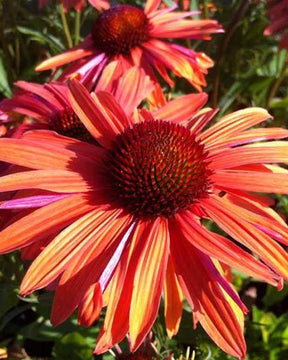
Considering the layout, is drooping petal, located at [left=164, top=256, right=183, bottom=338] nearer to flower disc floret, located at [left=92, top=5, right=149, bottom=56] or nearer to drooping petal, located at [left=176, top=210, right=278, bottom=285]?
drooping petal, located at [left=176, top=210, right=278, bottom=285]

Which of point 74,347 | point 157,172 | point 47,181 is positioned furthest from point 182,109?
point 74,347

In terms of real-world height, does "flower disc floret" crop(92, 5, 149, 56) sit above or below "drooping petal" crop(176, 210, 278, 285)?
above

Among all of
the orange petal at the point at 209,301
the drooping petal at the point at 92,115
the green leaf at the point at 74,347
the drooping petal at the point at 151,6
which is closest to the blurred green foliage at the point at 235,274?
the green leaf at the point at 74,347

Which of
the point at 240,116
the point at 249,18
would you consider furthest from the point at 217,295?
the point at 249,18

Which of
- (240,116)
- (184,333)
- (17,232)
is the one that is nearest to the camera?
(17,232)

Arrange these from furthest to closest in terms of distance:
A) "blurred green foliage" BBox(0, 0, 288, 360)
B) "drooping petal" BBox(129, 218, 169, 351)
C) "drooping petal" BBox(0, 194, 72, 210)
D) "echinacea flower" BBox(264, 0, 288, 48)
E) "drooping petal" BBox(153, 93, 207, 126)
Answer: "echinacea flower" BBox(264, 0, 288, 48) → "blurred green foliage" BBox(0, 0, 288, 360) → "drooping petal" BBox(153, 93, 207, 126) → "drooping petal" BBox(0, 194, 72, 210) → "drooping petal" BBox(129, 218, 169, 351)

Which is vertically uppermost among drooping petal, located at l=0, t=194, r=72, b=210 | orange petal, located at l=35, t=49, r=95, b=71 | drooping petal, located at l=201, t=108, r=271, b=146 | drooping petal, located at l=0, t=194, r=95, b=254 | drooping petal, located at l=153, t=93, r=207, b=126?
orange petal, located at l=35, t=49, r=95, b=71

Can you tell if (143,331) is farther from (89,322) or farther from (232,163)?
(232,163)

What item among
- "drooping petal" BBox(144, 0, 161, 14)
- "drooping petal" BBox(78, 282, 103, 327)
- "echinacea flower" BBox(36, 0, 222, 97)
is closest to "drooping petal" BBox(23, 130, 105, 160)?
"drooping petal" BBox(78, 282, 103, 327)
